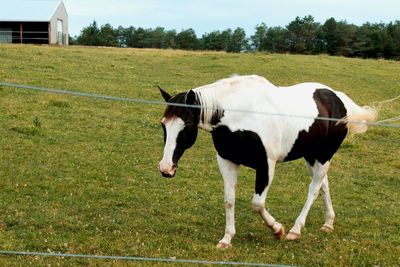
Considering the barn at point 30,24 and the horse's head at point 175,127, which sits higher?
the barn at point 30,24

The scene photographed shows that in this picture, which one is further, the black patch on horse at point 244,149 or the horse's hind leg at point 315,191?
the horse's hind leg at point 315,191

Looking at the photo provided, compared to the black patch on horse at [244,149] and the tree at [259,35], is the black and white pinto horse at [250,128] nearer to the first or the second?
the black patch on horse at [244,149]

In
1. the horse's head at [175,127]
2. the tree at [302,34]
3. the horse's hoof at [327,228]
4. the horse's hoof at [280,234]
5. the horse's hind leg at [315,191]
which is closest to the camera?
the horse's head at [175,127]

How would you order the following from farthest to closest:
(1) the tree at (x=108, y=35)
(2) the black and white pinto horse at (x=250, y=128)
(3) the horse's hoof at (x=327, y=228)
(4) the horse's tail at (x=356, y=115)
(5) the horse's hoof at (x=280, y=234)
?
(1) the tree at (x=108, y=35) < (4) the horse's tail at (x=356, y=115) < (3) the horse's hoof at (x=327, y=228) < (5) the horse's hoof at (x=280, y=234) < (2) the black and white pinto horse at (x=250, y=128)

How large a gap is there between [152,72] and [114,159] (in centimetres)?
1747

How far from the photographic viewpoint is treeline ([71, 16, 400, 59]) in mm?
81312

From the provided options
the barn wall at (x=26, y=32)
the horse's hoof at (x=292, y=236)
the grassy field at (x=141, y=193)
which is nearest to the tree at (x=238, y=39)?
the barn wall at (x=26, y=32)

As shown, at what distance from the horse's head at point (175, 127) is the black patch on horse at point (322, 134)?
6.00ft

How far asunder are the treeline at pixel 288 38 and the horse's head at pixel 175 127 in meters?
74.2

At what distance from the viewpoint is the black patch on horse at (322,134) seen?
7.89 meters

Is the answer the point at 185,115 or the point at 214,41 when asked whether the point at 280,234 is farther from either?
the point at 214,41

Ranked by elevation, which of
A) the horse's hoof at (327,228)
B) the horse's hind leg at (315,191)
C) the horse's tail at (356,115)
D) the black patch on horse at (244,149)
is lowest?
the horse's hoof at (327,228)

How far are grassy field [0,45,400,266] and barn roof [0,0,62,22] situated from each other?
112ft

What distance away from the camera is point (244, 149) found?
7.21 meters
